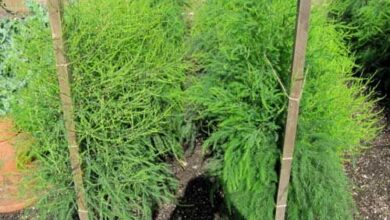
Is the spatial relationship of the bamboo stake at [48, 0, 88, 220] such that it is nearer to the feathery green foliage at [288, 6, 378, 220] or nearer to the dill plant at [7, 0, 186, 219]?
the dill plant at [7, 0, 186, 219]

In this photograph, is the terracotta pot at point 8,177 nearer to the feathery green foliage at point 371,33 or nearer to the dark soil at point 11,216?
the dark soil at point 11,216

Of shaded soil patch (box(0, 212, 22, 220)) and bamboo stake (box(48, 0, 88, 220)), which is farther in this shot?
shaded soil patch (box(0, 212, 22, 220))

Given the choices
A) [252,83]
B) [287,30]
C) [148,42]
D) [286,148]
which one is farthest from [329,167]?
[148,42]

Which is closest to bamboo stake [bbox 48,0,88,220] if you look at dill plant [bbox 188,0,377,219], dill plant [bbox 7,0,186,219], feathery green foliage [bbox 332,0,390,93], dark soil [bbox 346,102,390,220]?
dill plant [bbox 7,0,186,219]

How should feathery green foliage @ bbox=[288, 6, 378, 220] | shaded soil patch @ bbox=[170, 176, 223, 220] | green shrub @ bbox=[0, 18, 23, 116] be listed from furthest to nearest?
green shrub @ bbox=[0, 18, 23, 116] < shaded soil patch @ bbox=[170, 176, 223, 220] < feathery green foliage @ bbox=[288, 6, 378, 220]

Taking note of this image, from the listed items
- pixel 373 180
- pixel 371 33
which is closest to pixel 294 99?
pixel 373 180

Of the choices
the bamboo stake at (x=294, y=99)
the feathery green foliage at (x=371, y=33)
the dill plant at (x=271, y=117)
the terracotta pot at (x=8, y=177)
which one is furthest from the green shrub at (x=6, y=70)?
the feathery green foliage at (x=371, y=33)

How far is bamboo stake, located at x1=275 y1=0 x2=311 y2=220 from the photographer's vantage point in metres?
1.69

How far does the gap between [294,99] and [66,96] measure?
88cm

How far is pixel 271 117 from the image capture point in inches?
86.0

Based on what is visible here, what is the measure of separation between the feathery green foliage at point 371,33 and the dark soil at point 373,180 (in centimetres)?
67

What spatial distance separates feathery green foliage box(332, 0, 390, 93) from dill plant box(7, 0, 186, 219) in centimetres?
187

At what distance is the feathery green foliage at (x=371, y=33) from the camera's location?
3.76m

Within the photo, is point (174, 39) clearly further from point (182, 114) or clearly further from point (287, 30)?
point (287, 30)
